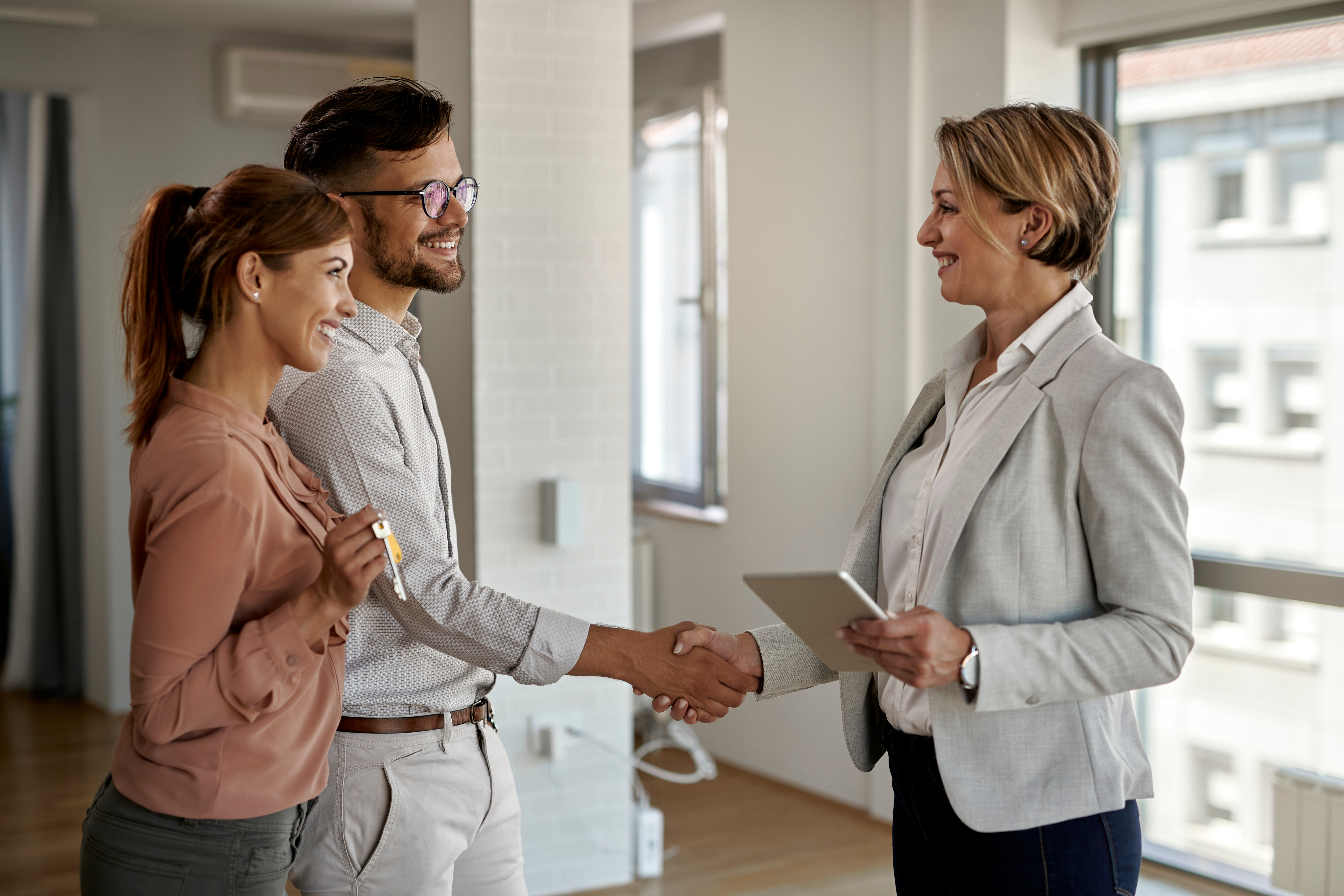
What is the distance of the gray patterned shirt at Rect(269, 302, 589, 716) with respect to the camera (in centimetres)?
167

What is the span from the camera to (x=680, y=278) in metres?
5.47

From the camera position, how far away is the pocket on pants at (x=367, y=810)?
5.47ft

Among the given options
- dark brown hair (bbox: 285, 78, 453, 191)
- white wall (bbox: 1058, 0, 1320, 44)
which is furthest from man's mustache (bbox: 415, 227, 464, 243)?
white wall (bbox: 1058, 0, 1320, 44)

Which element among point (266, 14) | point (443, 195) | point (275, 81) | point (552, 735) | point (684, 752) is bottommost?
point (684, 752)

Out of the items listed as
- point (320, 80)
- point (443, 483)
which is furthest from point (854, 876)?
point (320, 80)

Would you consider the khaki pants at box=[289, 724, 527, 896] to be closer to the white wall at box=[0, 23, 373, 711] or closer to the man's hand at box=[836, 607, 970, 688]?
the man's hand at box=[836, 607, 970, 688]

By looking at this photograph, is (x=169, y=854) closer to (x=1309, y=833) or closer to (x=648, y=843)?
(x=648, y=843)

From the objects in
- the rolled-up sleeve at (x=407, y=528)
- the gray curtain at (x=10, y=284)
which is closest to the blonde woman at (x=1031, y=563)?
the rolled-up sleeve at (x=407, y=528)

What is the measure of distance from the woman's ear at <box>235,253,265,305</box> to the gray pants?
0.56 metres

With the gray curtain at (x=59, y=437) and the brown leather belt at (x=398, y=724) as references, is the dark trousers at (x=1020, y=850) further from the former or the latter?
the gray curtain at (x=59, y=437)

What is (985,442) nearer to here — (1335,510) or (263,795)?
(263,795)

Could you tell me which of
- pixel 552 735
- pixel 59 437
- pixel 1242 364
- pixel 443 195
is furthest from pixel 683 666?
pixel 59 437

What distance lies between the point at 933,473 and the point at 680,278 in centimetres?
384

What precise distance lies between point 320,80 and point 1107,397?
16.0 feet
